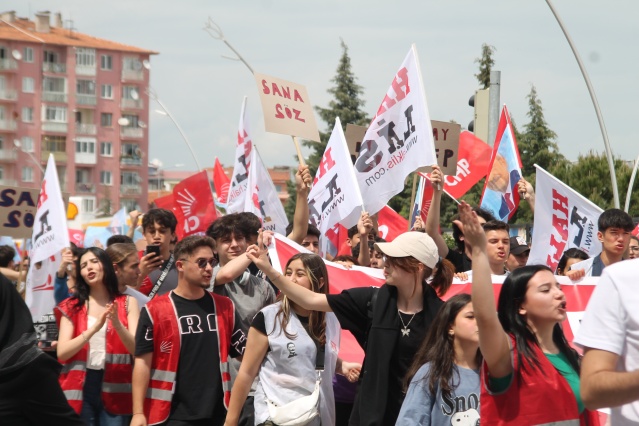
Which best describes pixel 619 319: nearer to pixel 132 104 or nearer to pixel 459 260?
pixel 459 260

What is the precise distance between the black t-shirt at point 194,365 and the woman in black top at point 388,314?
2.60 ft

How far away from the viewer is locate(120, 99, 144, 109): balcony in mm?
115938

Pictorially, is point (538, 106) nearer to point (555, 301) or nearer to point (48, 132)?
point (555, 301)

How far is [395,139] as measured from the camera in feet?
30.9

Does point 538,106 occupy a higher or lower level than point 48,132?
lower

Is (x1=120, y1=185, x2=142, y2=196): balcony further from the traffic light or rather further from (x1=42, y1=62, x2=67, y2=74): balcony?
the traffic light

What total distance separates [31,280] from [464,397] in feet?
16.7

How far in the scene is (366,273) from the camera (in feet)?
24.9

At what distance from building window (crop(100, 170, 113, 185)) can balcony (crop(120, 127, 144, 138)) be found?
4243 millimetres

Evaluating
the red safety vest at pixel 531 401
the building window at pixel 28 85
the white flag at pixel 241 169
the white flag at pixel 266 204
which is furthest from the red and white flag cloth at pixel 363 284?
the building window at pixel 28 85

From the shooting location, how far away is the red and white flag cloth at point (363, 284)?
276 inches

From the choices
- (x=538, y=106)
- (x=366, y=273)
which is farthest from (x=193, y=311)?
(x=538, y=106)

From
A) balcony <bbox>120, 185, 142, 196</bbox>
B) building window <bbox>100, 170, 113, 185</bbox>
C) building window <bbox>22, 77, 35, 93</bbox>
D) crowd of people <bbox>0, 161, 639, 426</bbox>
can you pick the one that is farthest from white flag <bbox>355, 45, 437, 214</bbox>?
balcony <bbox>120, 185, 142, 196</bbox>

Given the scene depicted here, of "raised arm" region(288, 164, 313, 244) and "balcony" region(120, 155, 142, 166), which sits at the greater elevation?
"balcony" region(120, 155, 142, 166)
